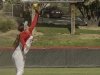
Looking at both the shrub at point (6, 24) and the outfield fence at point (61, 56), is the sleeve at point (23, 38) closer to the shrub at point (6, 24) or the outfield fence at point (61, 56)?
the outfield fence at point (61, 56)

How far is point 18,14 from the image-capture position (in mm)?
38312

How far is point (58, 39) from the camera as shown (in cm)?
2677

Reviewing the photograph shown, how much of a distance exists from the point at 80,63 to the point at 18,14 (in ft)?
68.3

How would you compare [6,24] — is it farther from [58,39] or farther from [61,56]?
[61,56]

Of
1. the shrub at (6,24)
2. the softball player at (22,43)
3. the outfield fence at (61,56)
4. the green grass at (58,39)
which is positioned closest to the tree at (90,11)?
the green grass at (58,39)

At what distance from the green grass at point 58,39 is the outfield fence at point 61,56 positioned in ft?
21.9

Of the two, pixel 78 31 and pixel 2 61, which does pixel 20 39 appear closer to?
pixel 2 61

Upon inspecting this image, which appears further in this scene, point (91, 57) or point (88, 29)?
A: point (88, 29)

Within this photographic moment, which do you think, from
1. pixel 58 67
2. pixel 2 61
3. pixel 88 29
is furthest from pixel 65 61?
pixel 88 29

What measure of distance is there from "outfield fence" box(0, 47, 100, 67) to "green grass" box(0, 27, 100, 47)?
21.9ft

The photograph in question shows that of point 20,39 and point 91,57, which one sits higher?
point 20,39

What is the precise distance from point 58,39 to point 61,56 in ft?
28.4

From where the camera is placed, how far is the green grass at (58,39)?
83.9 feet

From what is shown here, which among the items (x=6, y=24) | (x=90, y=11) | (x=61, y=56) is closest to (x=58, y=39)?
(x=6, y=24)
